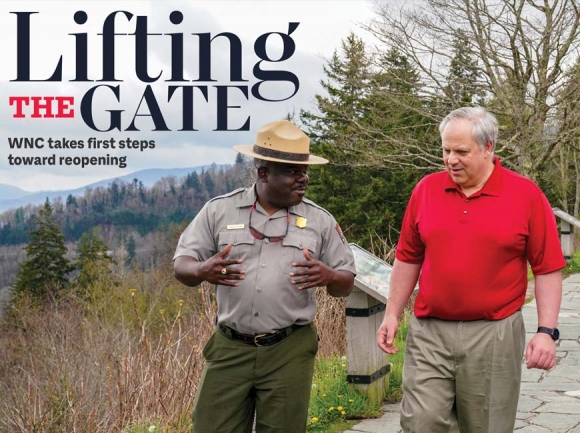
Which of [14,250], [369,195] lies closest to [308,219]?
[369,195]

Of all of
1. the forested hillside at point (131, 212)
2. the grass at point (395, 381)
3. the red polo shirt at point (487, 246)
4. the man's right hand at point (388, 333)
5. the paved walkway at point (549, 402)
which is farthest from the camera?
the forested hillside at point (131, 212)

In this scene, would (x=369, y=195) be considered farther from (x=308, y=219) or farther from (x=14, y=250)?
(x=14, y=250)

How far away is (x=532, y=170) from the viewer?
65.6 ft

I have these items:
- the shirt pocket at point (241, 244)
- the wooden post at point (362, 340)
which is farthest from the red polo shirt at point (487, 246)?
the wooden post at point (362, 340)

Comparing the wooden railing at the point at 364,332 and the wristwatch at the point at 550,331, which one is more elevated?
the wristwatch at the point at 550,331

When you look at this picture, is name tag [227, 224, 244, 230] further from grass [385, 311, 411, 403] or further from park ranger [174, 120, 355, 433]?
grass [385, 311, 411, 403]

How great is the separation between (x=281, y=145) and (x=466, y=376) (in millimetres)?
1202

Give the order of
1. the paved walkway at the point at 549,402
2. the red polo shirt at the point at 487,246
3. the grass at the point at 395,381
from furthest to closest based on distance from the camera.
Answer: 1. the grass at the point at 395,381
2. the paved walkway at the point at 549,402
3. the red polo shirt at the point at 487,246

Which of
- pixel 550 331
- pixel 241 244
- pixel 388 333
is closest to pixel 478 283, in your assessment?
pixel 550 331

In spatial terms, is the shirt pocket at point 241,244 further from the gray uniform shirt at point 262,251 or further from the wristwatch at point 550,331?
the wristwatch at point 550,331

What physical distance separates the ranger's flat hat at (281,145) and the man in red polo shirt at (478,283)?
→ 0.57 meters

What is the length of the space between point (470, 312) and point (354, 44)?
3989 cm

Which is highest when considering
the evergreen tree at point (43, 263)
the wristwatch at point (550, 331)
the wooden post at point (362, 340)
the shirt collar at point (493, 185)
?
the shirt collar at point (493, 185)

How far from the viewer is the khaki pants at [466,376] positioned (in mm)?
3623
